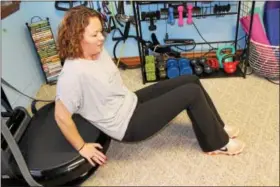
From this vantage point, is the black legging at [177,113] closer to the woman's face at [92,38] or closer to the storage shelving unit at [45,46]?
the woman's face at [92,38]

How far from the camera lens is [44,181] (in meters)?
1.27

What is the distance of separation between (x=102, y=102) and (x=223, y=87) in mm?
1180

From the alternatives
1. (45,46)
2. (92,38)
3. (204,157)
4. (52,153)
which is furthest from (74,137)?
(45,46)

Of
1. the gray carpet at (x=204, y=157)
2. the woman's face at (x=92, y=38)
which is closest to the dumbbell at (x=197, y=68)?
the gray carpet at (x=204, y=157)

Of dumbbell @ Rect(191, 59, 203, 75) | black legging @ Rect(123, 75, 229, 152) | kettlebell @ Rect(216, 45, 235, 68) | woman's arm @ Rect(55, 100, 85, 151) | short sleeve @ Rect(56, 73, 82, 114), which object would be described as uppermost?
short sleeve @ Rect(56, 73, 82, 114)

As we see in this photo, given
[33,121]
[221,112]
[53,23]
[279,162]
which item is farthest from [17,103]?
[279,162]

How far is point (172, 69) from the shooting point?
7.28ft

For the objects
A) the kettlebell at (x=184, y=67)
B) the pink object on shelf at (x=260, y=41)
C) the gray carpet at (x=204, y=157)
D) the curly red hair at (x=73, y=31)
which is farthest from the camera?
the kettlebell at (x=184, y=67)

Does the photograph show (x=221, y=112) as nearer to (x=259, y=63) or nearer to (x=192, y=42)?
(x=259, y=63)

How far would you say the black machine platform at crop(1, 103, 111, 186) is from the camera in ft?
4.12

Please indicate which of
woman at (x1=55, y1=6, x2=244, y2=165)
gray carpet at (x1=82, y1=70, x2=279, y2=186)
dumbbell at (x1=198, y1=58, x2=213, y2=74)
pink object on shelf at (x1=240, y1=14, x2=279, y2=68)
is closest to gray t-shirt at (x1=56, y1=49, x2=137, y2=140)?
woman at (x1=55, y1=6, x2=244, y2=165)

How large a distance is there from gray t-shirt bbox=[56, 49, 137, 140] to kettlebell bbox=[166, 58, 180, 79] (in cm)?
89

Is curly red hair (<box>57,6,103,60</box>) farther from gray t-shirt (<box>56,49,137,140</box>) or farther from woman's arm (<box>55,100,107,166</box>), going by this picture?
woman's arm (<box>55,100,107,166</box>)

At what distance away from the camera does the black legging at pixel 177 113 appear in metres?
1.29
